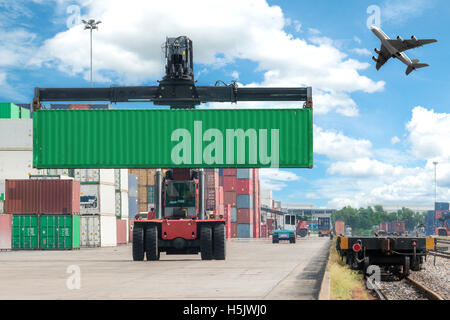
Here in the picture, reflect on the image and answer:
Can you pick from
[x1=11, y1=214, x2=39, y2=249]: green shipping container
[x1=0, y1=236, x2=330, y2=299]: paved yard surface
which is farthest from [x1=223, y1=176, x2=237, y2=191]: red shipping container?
[x1=0, y1=236, x2=330, y2=299]: paved yard surface

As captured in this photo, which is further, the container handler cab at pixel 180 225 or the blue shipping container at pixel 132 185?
the blue shipping container at pixel 132 185

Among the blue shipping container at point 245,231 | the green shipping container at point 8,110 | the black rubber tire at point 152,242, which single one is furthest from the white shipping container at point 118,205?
the blue shipping container at point 245,231

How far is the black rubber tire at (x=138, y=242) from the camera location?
20594mm

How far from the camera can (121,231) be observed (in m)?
50.0

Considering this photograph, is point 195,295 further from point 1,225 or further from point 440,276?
point 1,225

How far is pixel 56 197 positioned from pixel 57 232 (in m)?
2.29

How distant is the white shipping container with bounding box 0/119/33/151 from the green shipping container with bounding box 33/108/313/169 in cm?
1766

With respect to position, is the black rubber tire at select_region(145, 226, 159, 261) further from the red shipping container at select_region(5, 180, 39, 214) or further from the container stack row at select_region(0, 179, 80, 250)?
the red shipping container at select_region(5, 180, 39, 214)

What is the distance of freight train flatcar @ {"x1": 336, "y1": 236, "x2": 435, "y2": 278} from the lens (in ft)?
46.6

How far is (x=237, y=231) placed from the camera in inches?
3831

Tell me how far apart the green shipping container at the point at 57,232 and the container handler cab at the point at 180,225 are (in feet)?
58.7

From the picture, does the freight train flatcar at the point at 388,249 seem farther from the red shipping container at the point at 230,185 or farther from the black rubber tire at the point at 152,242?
the red shipping container at the point at 230,185
